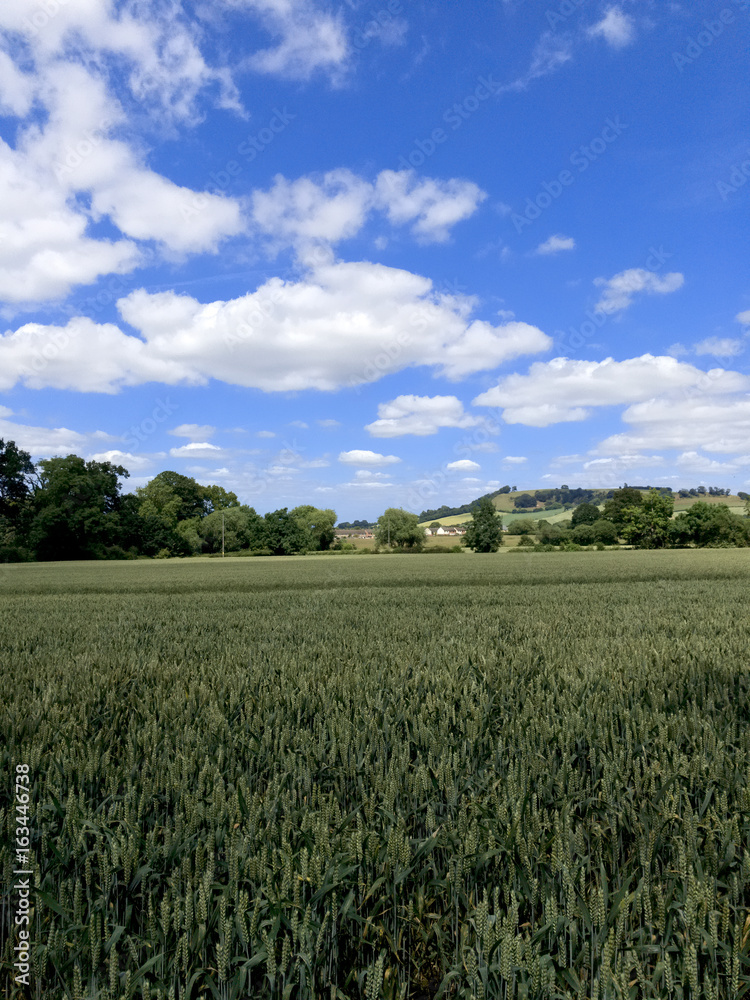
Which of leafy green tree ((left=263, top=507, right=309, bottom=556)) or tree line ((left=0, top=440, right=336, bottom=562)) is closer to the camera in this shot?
tree line ((left=0, top=440, right=336, bottom=562))

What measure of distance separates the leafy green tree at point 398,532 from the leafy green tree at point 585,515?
4065 cm

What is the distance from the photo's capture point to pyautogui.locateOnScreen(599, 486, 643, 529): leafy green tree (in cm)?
11956

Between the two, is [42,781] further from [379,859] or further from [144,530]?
[144,530]

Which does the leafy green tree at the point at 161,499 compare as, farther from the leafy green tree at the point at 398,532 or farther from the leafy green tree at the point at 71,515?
the leafy green tree at the point at 398,532

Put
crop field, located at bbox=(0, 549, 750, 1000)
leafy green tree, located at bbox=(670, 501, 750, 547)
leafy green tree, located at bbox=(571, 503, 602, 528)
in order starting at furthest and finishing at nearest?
leafy green tree, located at bbox=(571, 503, 602, 528) → leafy green tree, located at bbox=(670, 501, 750, 547) → crop field, located at bbox=(0, 549, 750, 1000)

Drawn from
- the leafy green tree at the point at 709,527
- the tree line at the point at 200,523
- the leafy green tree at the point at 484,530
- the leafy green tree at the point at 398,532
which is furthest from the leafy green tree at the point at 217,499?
the leafy green tree at the point at 709,527

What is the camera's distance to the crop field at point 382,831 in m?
1.96

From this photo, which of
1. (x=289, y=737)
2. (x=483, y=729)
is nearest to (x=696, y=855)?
(x=483, y=729)

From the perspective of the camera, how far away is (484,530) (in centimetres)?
10300

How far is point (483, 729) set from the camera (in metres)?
4.09

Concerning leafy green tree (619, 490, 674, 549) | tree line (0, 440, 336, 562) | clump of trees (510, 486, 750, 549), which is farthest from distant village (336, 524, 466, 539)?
leafy green tree (619, 490, 674, 549)

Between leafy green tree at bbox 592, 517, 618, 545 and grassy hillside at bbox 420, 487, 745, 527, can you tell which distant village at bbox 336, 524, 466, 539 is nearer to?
grassy hillside at bbox 420, 487, 745, 527

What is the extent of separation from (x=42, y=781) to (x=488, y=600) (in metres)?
14.1

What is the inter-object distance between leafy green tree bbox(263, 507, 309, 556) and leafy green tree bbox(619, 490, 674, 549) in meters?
60.4
